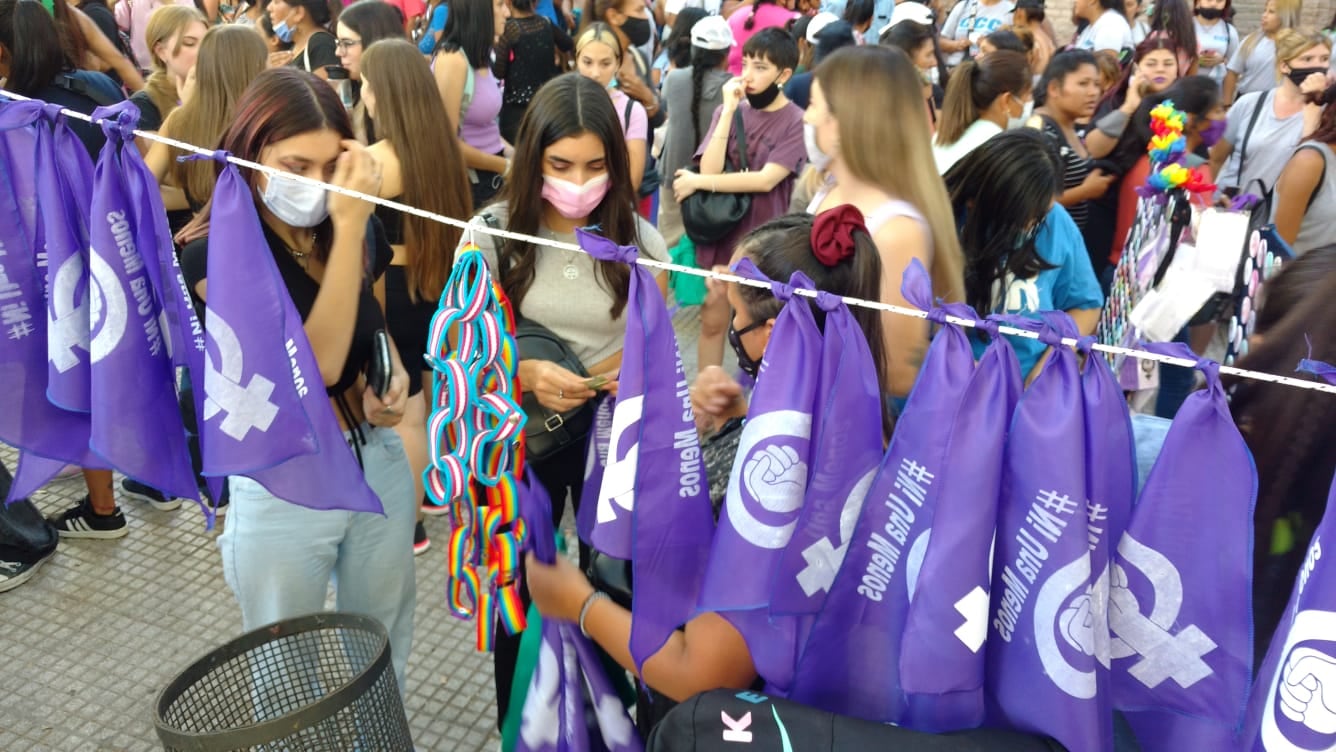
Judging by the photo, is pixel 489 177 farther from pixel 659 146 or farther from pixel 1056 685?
pixel 1056 685

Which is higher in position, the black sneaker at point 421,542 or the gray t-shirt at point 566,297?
the gray t-shirt at point 566,297

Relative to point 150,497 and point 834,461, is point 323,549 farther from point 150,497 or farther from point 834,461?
point 150,497

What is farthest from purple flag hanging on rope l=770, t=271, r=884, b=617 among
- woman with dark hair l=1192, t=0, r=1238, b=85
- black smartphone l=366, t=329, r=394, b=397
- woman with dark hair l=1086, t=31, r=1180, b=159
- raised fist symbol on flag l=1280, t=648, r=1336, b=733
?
woman with dark hair l=1192, t=0, r=1238, b=85

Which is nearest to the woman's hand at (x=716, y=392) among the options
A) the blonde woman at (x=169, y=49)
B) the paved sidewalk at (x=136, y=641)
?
the paved sidewalk at (x=136, y=641)

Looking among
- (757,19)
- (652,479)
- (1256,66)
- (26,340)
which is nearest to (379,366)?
(26,340)

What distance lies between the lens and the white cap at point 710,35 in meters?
5.30

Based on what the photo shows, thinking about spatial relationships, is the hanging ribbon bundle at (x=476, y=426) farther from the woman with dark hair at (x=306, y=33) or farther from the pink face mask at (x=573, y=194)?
the woman with dark hair at (x=306, y=33)

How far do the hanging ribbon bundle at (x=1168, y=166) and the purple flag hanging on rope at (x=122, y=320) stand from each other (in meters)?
3.30

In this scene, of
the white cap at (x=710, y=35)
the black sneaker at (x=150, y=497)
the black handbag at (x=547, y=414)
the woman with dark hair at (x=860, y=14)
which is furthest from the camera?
the woman with dark hair at (x=860, y=14)

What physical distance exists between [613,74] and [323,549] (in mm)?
3626

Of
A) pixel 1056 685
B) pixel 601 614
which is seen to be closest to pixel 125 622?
pixel 601 614

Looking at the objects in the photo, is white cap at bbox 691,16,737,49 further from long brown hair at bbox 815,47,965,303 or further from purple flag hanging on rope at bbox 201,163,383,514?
purple flag hanging on rope at bbox 201,163,383,514

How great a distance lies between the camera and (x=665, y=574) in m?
1.78

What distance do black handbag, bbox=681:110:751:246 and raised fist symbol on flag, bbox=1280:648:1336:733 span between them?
370 centimetres
